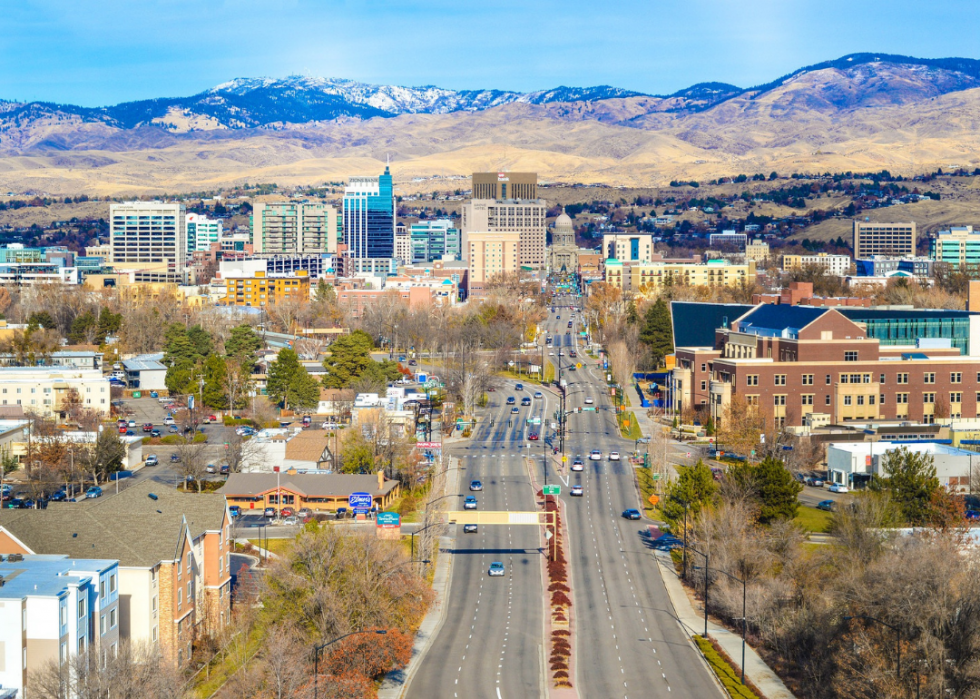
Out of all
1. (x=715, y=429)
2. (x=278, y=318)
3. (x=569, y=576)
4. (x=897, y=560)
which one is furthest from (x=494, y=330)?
(x=897, y=560)

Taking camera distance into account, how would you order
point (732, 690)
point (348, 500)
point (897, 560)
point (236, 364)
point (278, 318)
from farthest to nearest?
1. point (278, 318)
2. point (236, 364)
3. point (348, 500)
4. point (897, 560)
5. point (732, 690)

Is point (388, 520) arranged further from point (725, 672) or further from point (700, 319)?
point (700, 319)

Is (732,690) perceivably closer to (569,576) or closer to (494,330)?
(569,576)

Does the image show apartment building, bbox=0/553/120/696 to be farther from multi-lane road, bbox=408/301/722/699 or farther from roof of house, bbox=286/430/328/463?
roof of house, bbox=286/430/328/463

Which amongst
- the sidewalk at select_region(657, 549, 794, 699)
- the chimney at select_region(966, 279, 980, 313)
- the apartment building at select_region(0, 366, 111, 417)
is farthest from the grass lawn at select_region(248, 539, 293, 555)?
the chimney at select_region(966, 279, 980, 313)

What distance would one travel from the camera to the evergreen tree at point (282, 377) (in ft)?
363

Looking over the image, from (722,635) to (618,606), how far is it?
16.9ft

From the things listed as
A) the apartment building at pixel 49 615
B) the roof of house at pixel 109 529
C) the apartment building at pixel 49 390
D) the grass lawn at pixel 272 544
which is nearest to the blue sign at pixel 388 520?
the grass lawn at pixel 272 544

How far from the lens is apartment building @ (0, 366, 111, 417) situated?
10606 centimetres

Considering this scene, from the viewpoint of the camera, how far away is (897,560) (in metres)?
49.0

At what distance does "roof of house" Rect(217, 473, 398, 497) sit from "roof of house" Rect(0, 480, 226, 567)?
75.9ft

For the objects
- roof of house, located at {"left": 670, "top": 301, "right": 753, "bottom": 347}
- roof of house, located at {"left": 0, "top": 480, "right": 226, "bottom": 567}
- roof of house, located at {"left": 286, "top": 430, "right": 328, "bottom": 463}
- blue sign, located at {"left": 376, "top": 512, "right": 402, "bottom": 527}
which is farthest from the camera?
roof of house, located at {"left": 670, "top": 301, "right": 753, "bottom": 347}

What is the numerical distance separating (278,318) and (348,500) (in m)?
102

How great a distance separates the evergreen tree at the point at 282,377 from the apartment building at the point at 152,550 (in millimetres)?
57406
